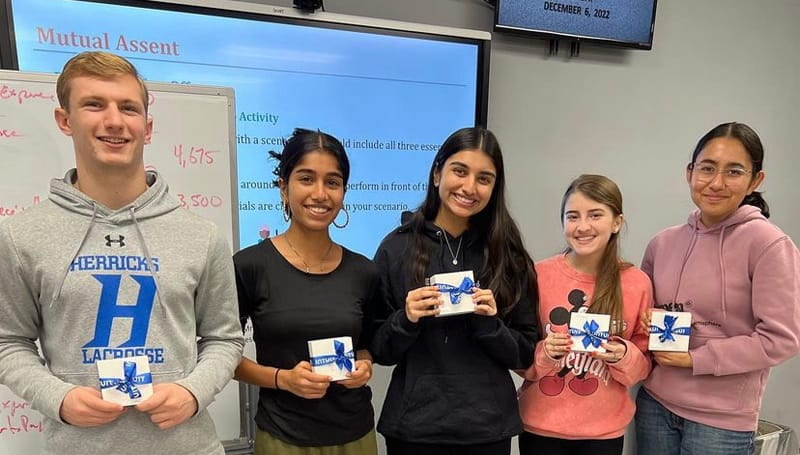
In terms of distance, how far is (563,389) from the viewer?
167cm

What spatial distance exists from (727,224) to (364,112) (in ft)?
5.06

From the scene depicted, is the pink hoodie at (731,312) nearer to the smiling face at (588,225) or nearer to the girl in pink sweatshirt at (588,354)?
the girl in pink sweatshirt at (588,354)

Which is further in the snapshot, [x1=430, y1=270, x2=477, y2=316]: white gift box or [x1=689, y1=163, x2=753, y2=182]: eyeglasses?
[x1=689, y1=163, x2=753, y2=182]: eyeglasses

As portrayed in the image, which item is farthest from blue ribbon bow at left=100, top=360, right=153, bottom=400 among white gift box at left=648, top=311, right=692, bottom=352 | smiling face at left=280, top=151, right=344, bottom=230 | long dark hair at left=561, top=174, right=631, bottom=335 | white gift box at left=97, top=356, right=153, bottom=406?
white gift box at left=648, top=311, right=692, bottom=352

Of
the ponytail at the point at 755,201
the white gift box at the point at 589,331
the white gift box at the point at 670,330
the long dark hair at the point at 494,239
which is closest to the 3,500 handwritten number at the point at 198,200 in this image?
the long dark hair at the point at 494,239

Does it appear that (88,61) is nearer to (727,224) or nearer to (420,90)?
(420,90)

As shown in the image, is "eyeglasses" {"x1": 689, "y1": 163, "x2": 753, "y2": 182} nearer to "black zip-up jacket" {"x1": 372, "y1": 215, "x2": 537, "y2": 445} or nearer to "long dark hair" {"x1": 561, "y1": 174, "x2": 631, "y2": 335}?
"long dark hair" {"x1": 561, "y1": 174, "x2": 631, "y2": 335}

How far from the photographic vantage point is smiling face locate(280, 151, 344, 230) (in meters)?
1.47

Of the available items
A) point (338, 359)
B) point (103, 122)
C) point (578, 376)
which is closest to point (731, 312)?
point (578, 376)

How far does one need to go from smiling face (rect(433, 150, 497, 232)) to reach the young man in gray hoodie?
725 millimetres

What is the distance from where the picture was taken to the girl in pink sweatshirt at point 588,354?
1631mm

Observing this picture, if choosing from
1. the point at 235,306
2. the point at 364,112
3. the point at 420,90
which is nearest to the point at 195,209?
→ the point at 235,306

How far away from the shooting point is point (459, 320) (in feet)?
5.09

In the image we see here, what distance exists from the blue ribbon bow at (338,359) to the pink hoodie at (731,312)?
110 cm
